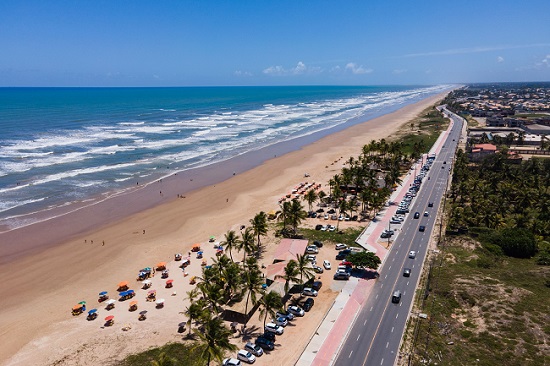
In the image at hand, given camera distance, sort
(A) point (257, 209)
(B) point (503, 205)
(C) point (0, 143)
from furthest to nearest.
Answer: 1. (C) point (0, 143)
2. (A) point (257, 209)
3. (B) point (503, 205)

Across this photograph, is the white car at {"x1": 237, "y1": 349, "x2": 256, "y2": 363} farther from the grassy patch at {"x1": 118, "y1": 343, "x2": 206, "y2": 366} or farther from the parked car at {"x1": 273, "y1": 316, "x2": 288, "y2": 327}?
the parked car at {"x1": 273, "y1": 316, "x2": 288, "y2": 327}

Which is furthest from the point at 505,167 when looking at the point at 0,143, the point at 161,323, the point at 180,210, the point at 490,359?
the point at 0,143

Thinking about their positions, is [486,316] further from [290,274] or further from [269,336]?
[269,336]

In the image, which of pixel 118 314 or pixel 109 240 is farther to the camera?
pixel 109 240

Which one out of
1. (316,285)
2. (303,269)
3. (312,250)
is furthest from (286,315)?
(312,250)

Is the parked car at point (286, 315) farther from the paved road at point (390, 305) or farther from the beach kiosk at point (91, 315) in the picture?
the beach kiosk at point (91, 315)

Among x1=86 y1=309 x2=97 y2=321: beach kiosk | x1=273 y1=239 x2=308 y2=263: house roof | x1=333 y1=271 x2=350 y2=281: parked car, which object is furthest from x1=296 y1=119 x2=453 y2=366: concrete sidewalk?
x1=86 y1=309 x2=97 y2=321: beach kiosk

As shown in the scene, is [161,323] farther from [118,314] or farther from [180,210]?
[180,210]
